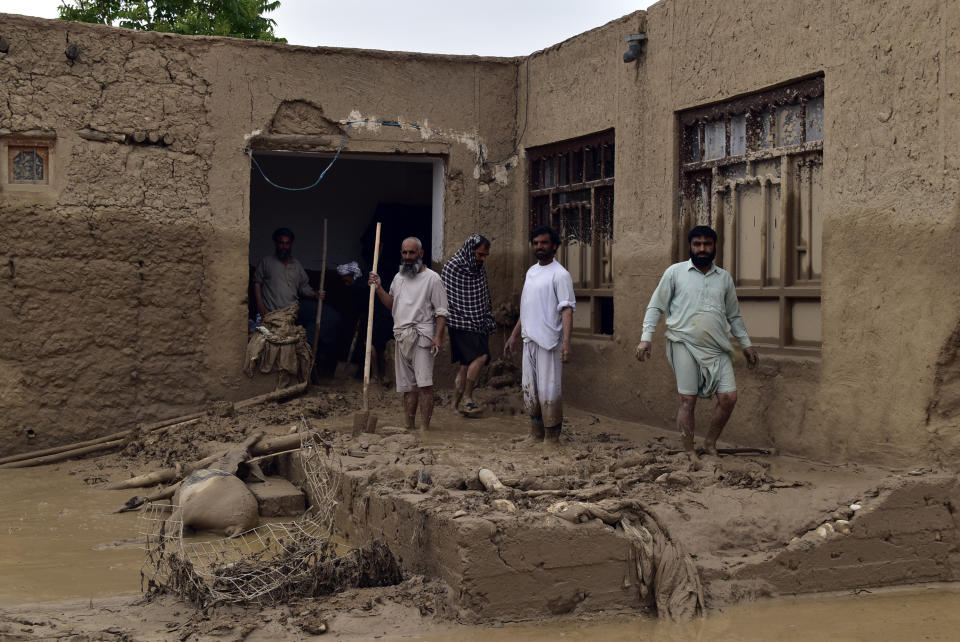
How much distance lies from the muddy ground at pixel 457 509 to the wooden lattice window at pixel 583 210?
1.62m

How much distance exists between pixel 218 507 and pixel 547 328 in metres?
2.52

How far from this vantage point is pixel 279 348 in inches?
398

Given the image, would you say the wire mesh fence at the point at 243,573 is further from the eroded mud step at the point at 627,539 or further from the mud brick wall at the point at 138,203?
the mud brick wall at the point at 138,203

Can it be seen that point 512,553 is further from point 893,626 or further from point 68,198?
point 68,198

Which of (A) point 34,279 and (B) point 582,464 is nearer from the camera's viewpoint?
(B) point 582,464

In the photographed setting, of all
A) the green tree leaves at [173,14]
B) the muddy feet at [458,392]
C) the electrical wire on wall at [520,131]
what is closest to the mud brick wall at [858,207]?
the muddy feet at [458,392]

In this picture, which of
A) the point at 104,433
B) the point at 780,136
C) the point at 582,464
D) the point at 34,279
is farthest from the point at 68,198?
the point at 780,136

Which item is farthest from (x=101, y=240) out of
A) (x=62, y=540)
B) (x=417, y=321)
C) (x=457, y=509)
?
(x=457, y=509)

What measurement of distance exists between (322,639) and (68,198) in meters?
6.00

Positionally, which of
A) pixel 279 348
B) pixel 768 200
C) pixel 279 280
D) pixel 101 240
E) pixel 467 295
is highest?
pixel 768 200

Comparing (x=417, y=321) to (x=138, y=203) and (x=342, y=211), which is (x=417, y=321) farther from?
(x=342, y=211)

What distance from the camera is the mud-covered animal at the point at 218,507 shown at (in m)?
6.93

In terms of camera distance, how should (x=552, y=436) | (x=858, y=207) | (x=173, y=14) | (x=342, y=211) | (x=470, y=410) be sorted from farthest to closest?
(x=173, y=14)
(x=342, y=211)
(x=470, y=410)
(x=552, y=436)
(x=858, y=207)

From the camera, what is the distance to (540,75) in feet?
34.4
